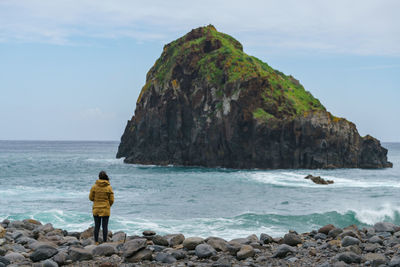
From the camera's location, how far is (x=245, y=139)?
235ft

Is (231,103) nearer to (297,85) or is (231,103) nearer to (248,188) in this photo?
(297,85)

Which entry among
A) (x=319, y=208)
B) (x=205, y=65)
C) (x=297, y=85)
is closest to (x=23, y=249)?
(x=319, y=208)

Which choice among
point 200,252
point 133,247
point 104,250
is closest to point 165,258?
point 133,247

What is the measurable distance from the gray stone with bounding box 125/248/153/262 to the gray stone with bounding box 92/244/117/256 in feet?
2.54

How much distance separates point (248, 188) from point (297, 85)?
6090 cm

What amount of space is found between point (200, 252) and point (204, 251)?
0.10 m

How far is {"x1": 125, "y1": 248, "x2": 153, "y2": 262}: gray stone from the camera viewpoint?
11086 mm

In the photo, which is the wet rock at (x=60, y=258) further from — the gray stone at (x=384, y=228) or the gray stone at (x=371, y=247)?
the gray stone at (x=384, y=228)

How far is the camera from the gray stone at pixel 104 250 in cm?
1169

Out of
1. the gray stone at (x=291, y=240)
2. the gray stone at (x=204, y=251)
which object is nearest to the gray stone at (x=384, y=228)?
the gray stone at (x=291, y=240)

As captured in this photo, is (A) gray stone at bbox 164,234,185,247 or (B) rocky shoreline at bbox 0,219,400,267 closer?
(B) rocky shoreline at bbox 0,219,400,267

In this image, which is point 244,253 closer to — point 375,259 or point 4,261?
point 375,259

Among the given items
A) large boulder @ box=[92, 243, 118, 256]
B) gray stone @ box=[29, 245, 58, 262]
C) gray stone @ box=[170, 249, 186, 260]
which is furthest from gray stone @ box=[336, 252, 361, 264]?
gray stone @ box=[29, 245, 58, 262]

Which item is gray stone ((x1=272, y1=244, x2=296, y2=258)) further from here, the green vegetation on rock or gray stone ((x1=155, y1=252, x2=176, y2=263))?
the green vegetation on rock
